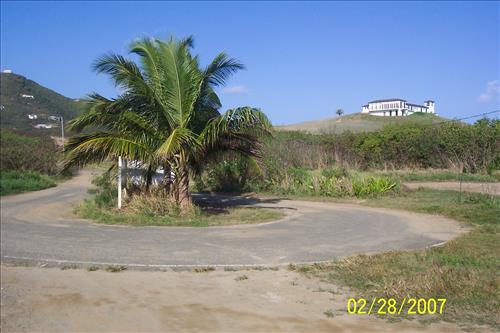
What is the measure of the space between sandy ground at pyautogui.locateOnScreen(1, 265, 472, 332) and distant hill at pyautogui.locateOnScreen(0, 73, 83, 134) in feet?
152

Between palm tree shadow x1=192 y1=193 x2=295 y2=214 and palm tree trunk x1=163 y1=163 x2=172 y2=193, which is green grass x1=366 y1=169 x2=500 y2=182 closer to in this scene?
palm tree shadow x1=192 y1=193 x2=295 y2=214

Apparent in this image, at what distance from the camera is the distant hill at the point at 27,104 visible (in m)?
54.9

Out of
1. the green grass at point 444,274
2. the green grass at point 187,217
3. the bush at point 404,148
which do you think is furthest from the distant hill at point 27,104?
the green grass at point 444,274

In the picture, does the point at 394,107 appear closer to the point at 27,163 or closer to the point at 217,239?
the point at 27,163

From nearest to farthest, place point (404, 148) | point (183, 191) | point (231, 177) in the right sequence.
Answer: point (183, 191) → point (231, 177) → point (404, 148)

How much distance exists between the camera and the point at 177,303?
668 centimetres

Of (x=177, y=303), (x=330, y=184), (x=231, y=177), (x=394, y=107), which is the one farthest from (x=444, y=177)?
(x=394, y=107)

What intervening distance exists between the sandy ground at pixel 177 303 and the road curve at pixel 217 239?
0.97 m

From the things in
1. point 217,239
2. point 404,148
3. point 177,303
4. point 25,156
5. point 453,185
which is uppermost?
point 404,148

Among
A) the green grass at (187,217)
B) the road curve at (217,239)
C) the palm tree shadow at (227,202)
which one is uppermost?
the palm tree shadow at (227,202)

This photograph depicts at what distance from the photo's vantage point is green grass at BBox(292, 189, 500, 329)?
249 inches

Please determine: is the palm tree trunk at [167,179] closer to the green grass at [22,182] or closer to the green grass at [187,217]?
the green grass at [187,217]

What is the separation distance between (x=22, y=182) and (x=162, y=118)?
1318 cm

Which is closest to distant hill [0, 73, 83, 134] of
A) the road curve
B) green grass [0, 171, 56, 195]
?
green grass [0, 171, 56, 195]
